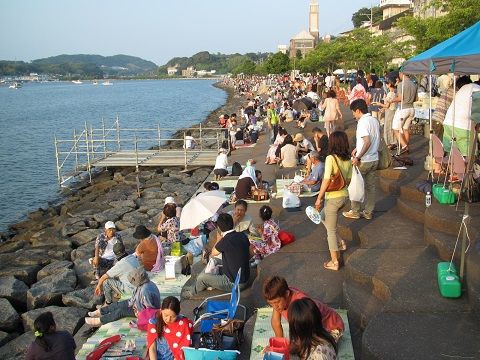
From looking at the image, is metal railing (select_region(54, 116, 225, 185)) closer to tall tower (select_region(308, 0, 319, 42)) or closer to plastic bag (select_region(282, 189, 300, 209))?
plastic bag (select_region(282, 189, 300, 209))

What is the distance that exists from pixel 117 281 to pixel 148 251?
2.68ft

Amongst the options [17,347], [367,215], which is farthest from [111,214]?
[367,215]

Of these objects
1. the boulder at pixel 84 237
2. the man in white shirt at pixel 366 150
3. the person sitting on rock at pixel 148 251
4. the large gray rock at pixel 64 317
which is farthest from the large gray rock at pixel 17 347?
the boulder at pixel 84 237

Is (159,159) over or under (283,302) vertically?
under

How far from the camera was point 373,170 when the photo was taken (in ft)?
25.5

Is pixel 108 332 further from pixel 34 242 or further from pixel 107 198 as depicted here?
pixel 107 198

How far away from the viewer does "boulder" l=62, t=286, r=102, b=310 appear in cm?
886

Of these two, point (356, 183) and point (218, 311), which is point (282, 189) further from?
point (218, 311)

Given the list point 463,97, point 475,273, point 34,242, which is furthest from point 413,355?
point 34,242

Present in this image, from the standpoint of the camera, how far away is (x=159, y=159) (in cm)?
2219

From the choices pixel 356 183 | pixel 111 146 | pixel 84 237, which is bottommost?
pixel 111 146

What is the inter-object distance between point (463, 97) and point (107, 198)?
1345 cm

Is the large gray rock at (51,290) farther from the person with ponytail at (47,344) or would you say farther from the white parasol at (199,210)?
the person with ponytail at (47,344)

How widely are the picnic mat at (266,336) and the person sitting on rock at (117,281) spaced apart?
2510 millimetres
